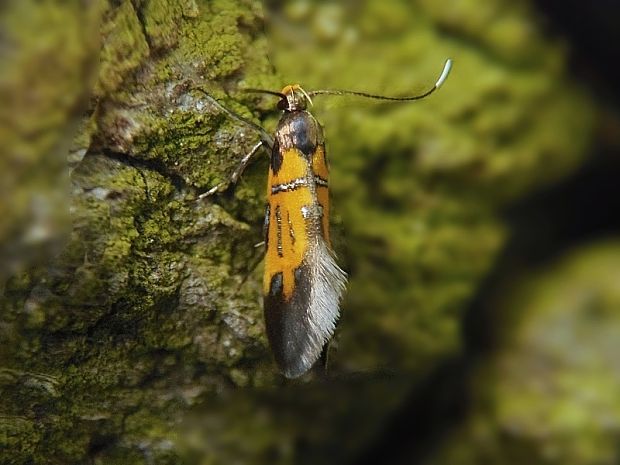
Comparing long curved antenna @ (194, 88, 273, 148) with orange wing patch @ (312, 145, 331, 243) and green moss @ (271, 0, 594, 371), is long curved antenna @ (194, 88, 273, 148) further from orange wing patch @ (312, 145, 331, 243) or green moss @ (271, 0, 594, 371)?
green moss @ (271, 0, 594, 371)

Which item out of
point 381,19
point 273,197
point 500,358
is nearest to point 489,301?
point 500,358

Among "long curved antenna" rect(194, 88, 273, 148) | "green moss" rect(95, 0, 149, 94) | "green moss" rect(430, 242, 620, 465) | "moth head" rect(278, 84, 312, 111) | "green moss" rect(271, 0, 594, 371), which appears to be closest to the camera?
"green moss" rect(95, 0, 149, 94)

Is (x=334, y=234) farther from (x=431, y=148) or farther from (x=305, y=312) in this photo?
(x=431, y=148)

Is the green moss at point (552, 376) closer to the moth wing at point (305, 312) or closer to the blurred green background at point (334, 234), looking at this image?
the blurred green background at point (334, 234)

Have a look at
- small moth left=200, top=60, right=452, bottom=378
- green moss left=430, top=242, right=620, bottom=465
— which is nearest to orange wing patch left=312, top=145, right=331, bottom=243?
small moth left=200, top=60, right=452, bottom=378

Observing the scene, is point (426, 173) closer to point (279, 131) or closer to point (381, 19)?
point (381, 19)

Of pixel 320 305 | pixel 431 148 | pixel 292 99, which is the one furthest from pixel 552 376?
pixel 292 99
